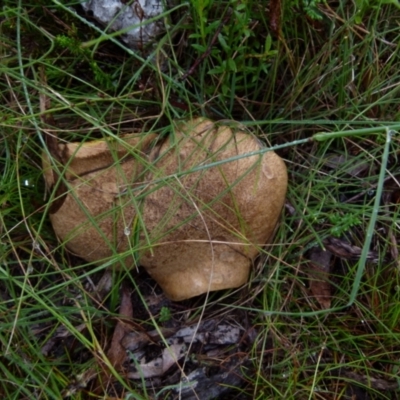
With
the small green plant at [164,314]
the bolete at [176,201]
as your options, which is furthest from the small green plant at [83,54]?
the small green plant at [164,314]

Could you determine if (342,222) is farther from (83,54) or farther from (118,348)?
(83,54)

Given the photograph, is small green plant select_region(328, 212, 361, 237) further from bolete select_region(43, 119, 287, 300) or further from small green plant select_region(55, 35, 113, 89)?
small green plant select_region(55, 35, 113, 89)

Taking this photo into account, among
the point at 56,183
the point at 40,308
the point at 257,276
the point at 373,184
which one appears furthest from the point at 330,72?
the point at 40,308

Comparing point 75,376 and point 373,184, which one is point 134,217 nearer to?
point 75,376

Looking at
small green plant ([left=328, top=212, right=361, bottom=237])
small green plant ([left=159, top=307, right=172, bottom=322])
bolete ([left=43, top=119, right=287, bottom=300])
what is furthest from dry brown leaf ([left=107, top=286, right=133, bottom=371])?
small green plant ([left=328, top=212, right=361, bottom=237])

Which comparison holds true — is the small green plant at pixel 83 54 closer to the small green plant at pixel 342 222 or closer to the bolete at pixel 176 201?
the bolete at pixel 176 201

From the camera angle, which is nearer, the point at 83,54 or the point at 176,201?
the point at 176,201

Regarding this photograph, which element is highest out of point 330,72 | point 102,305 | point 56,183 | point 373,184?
point 330,72

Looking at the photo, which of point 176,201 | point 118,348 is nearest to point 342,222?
point 176,201

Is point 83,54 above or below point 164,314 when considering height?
above
